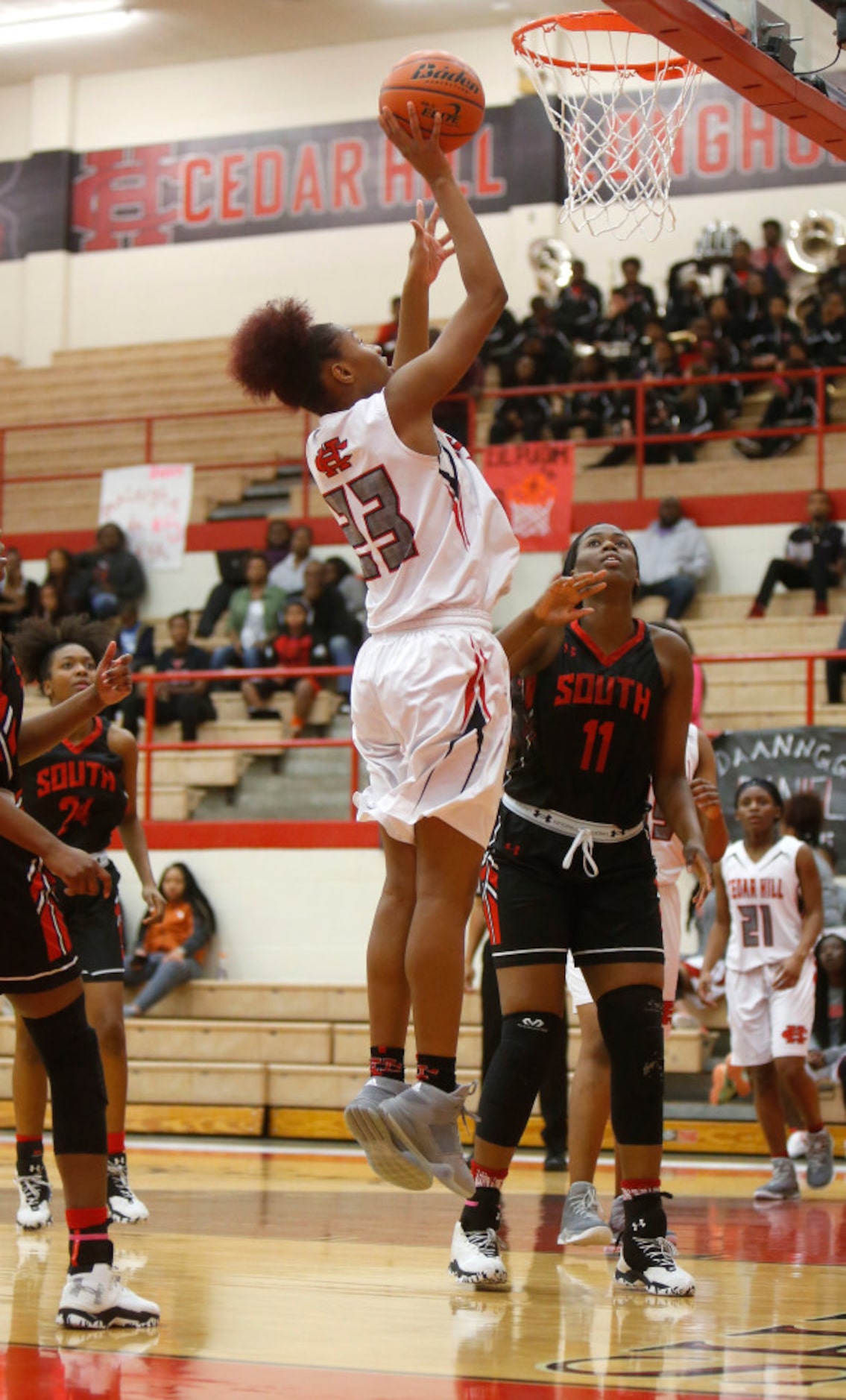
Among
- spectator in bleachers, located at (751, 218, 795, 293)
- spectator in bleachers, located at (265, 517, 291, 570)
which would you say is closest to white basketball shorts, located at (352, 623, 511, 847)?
spectator in bleachers, located at (265, 517, 291, 570)

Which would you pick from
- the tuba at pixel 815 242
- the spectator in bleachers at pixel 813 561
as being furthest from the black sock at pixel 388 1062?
the tuba at pixel 815 242

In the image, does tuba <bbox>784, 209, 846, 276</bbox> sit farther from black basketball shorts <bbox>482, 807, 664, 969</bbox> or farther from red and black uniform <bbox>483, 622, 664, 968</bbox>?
black basketball shorts <bbox>482, 807, 664, 969</bbox>

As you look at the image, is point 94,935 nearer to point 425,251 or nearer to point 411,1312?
point 411,1312

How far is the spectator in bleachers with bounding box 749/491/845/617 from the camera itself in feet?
49.0

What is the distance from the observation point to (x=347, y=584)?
52.3 feet

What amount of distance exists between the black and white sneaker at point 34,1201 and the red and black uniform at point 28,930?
88.6 inches

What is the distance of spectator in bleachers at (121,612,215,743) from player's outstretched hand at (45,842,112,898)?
9.95 metres

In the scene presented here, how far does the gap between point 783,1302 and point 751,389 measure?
559 inches

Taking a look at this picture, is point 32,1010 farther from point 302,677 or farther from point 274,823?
point 302,677

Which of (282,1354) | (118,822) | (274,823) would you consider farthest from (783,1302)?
(274,823)

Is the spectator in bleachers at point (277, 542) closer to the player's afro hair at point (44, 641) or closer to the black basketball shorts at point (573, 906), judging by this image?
the player's afro hair at point (44, 641)

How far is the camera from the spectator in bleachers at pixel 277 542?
16750 mm

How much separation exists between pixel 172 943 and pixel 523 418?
282 inches

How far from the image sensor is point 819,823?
10.3m
